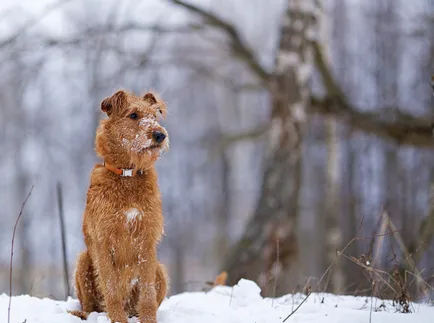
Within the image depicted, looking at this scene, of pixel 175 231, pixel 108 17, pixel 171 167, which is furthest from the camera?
pixel 171 167

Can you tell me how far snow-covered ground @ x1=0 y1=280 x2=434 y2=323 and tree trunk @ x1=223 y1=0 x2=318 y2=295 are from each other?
286 centimetres

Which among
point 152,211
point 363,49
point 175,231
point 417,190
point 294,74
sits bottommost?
point 175,231

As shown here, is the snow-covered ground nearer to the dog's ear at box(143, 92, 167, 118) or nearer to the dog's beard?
the dog's beard

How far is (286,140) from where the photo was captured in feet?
24.6

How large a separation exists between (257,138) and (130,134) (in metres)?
8.22

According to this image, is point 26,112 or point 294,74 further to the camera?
point 26,112

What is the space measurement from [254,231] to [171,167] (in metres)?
18.8

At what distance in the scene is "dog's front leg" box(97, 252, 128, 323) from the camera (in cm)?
348

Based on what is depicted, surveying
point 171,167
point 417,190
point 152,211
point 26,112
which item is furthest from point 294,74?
A: point 171,167

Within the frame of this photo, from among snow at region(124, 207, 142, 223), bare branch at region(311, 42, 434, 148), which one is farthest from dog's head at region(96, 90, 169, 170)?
bare branch at region(311, 42, 434, 148)

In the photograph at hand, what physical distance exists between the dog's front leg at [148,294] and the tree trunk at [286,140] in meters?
3.70

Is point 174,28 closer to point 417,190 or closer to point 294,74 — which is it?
point 294,74

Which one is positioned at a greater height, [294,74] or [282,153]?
[294,74]

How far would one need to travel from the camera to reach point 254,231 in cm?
727
